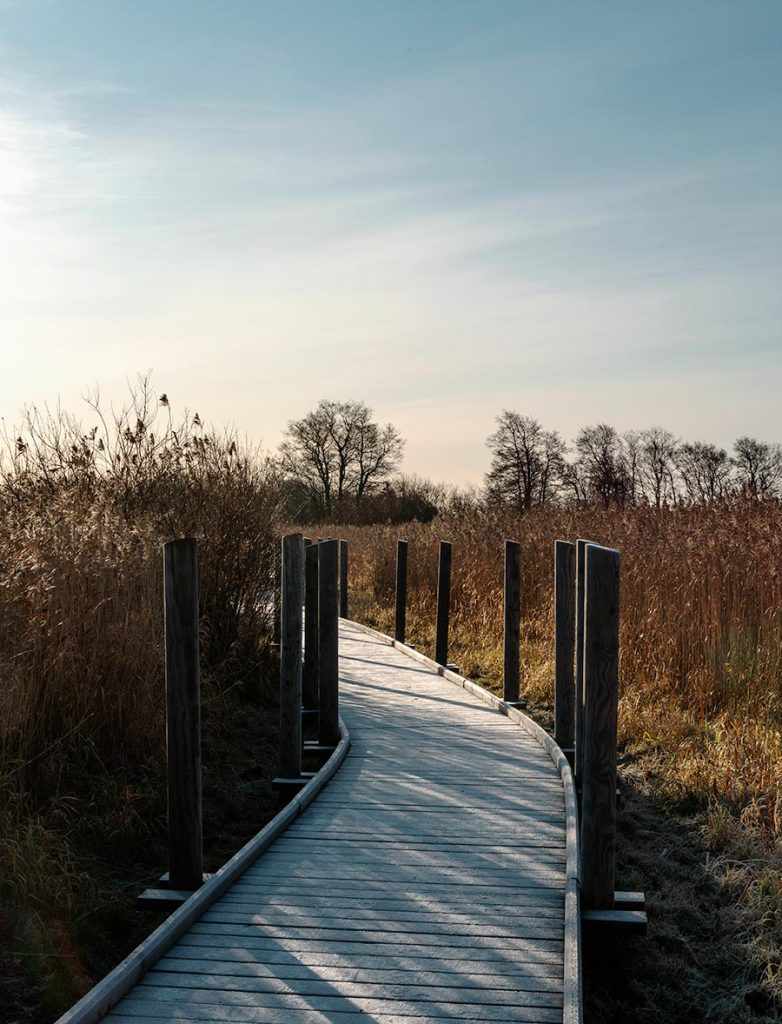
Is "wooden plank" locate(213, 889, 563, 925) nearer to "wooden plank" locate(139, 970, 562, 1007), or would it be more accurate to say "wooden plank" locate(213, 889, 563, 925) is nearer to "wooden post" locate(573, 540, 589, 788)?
"wooden plank" locate(139, 970, 562, 1007)

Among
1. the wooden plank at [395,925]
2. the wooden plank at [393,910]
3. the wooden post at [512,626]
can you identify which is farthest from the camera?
the wooden post at [512,626]

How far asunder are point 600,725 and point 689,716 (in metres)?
3.89

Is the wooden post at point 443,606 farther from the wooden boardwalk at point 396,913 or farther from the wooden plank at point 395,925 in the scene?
the wooden plank at point 395,925

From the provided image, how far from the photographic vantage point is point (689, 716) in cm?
785

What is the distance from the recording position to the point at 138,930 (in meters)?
4.90

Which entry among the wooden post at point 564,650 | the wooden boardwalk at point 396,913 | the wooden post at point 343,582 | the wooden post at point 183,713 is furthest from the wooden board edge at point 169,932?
the wooden post at point 343,582

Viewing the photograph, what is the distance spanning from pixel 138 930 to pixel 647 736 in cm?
406

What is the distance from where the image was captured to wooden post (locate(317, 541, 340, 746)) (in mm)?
7141

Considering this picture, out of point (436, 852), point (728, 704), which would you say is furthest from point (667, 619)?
point (436, 852)

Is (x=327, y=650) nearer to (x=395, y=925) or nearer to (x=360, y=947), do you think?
(x=395, y=925)

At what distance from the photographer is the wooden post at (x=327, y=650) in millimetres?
7141

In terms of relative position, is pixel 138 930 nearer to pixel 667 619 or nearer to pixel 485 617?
pixel 667 619

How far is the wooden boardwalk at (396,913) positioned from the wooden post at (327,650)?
47 cm

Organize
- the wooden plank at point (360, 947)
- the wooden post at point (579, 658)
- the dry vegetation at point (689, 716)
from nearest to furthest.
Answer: the wooden plank at point (360, 947), the dry vegetation at point (689, 716), the wooden post at point (579, 658)
